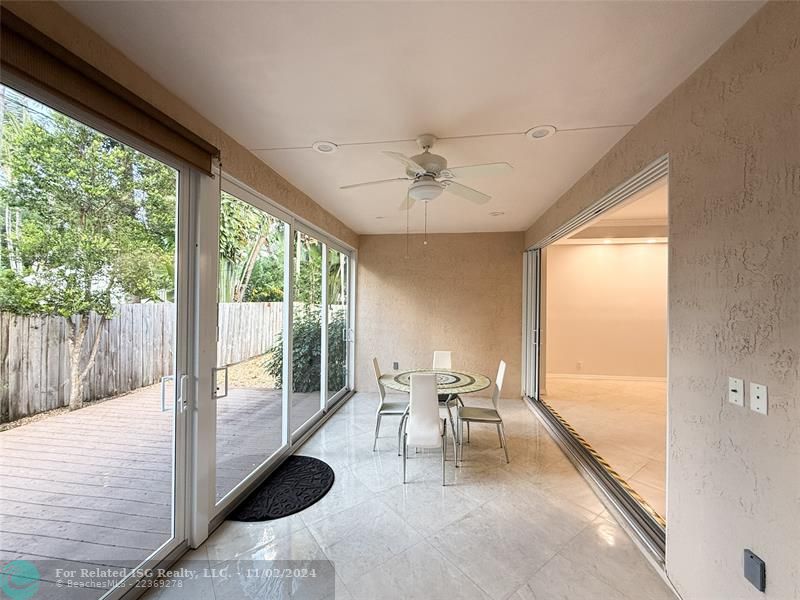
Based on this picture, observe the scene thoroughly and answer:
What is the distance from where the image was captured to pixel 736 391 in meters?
1.33

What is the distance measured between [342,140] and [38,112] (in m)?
1.48

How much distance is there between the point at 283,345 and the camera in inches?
126

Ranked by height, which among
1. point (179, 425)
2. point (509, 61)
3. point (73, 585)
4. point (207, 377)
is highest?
point (509, 61)

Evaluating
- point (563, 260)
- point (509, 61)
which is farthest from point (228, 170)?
point (563, 260)

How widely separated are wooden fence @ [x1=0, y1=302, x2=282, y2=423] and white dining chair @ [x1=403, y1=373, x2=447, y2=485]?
1511 millimetres

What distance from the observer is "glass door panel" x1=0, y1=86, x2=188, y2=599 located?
4.00 ft

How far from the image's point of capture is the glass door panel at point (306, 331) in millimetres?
3537

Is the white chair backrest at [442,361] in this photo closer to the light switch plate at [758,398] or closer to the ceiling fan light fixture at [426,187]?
the ceiling fan light fixture at [426,187]

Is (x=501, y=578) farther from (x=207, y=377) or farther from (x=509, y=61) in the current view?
(x=509, y=61)

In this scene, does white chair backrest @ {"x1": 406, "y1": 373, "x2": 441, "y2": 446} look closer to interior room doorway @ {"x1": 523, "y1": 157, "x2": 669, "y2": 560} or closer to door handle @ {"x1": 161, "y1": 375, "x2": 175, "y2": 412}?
interior room doorway @ {"x1": 523, "y1": 157, "x2": 669, "y2": 560}

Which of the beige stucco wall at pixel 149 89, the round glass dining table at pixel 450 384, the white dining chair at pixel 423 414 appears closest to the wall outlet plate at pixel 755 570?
the white dining chair at pixel 423 414

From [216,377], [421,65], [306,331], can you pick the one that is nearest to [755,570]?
[421,65]

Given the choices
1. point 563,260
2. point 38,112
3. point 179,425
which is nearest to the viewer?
point 38,112

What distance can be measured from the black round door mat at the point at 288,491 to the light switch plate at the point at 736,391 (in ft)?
8.45
